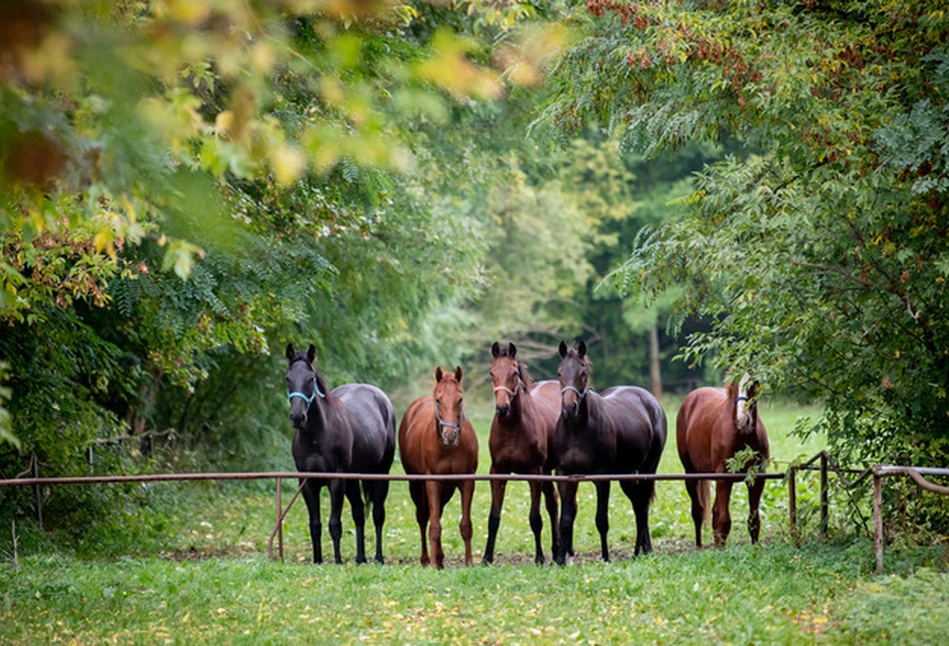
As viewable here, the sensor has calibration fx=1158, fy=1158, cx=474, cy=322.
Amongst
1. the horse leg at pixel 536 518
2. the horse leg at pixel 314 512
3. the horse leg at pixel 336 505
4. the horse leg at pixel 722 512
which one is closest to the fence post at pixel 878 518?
the horse leg at pixel 722 512

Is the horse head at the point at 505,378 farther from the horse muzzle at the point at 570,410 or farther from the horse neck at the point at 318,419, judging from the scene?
the horse neck at the point at 318,419

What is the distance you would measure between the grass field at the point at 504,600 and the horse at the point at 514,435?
943mm

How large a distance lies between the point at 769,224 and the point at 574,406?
9.16 feet

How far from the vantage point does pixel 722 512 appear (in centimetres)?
1203

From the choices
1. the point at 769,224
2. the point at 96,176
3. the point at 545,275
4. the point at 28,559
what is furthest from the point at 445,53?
the point at 545,275

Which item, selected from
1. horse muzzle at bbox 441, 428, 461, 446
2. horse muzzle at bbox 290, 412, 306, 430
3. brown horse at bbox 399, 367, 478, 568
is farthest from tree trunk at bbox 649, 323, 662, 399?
horse muzzle at bbox 441, 428, 461, 446

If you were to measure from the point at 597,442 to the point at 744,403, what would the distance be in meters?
1.55

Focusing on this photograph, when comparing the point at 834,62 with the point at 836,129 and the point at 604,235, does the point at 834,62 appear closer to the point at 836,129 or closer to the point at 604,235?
the point at 836,129

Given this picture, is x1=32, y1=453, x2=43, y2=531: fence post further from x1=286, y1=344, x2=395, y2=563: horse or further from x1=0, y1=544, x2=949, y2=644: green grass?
x1=286, y1=344, x2=395, y2=563: horse

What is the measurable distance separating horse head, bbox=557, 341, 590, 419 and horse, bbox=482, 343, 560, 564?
0.49 meters

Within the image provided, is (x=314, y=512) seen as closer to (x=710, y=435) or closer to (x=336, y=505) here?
(x=336, y=505)

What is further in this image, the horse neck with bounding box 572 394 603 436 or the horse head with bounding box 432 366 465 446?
the horse neck with bounding box 572 394 603 436

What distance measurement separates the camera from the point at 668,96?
11.4 metres

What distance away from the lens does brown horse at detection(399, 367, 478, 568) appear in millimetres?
11453
